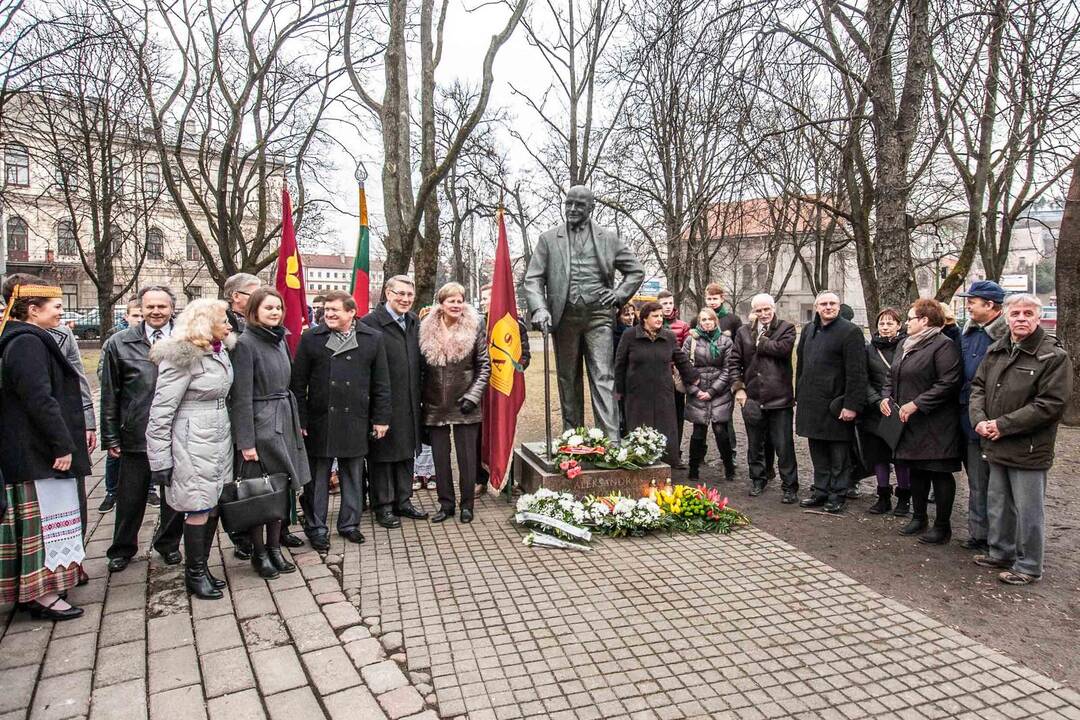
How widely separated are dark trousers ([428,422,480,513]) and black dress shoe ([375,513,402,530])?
16.2 inches

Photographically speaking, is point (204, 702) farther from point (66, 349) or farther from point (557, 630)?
point (66, 349)

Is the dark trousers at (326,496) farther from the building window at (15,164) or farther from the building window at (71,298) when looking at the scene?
the building window at (71,298)

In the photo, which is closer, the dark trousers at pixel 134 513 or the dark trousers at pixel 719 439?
the dark trousers at pixel 134 513

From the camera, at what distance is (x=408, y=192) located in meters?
10.7

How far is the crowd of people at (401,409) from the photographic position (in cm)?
394

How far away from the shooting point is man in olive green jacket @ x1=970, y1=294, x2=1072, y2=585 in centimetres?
426

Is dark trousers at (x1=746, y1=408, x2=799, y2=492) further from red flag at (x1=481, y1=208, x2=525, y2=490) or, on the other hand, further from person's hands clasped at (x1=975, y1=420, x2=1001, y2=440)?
red flag at (x1=481, y1=208, x2=525, y2=490)

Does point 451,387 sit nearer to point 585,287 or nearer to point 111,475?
point 585,287

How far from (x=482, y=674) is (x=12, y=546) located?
2.69 metres

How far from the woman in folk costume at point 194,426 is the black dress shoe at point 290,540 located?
914 millimetres

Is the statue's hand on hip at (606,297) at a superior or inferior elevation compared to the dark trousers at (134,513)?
superior

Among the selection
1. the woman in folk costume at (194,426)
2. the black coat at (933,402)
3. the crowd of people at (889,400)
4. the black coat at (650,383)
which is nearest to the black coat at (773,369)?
the crowd of people at (889,400)

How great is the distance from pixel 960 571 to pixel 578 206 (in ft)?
13.3

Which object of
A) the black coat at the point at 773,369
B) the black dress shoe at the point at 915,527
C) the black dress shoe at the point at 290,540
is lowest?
the black dress shoe at the point at 915,527
